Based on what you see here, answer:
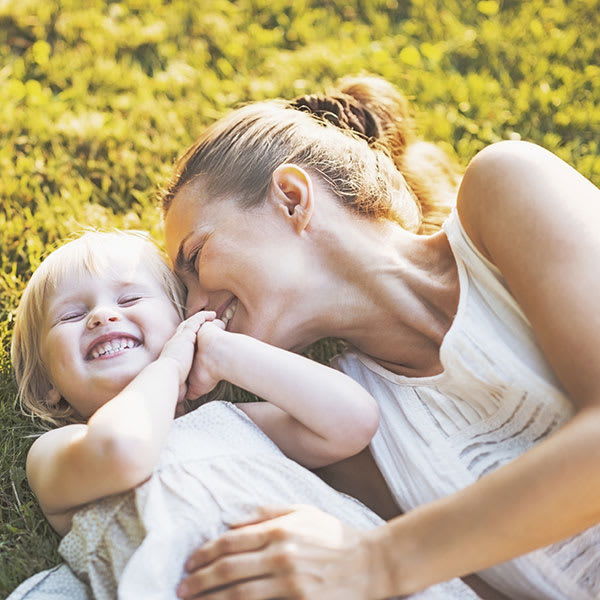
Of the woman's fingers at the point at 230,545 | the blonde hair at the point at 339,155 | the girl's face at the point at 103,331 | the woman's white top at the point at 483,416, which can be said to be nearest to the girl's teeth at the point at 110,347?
the girl's face at the point at 103,331

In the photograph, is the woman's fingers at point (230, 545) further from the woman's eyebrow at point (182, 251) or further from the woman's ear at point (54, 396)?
the woman's eyebrow at point (182, 251)

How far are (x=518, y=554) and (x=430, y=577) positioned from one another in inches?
8.4

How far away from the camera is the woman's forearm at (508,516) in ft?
6.12

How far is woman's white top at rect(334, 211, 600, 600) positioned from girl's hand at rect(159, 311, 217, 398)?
1.95 ft

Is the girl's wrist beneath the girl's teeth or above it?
beneath

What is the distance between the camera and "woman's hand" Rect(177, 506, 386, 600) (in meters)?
1.88

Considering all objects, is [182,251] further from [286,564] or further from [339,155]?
[286,564]

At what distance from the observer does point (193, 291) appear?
2629 mm

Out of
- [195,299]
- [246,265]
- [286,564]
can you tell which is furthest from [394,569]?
[195,299]

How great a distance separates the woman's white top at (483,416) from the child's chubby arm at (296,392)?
168 mm

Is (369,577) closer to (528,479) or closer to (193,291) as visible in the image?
(528,479)

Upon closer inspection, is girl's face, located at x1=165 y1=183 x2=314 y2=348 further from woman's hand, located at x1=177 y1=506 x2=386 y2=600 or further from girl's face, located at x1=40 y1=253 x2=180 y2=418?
woman's hand, located at x1=177 y1=506 x2=386 y2=600

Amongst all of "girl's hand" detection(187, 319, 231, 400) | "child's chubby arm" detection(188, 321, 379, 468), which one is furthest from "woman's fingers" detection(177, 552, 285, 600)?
"girl's hand" detection(187, 319, 231, 400)

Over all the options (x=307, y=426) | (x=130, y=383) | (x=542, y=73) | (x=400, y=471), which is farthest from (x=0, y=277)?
(x=542, y=73)
